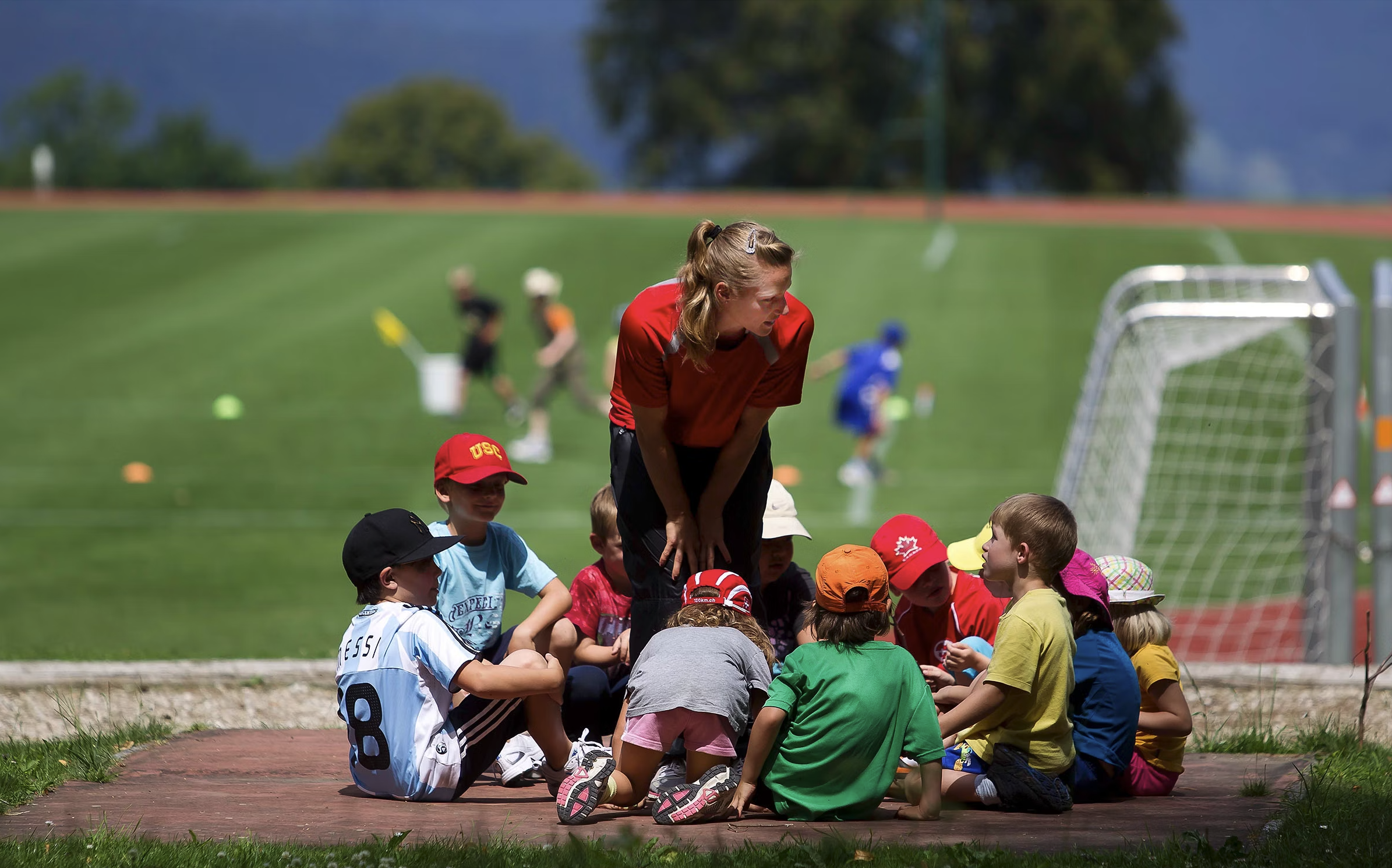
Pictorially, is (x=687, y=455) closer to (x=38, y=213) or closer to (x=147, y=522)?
(x=147, y=522)

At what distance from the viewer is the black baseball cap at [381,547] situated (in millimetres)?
4223

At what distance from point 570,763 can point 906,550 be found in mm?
1311

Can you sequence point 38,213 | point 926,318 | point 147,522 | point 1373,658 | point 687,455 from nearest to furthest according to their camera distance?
point 687,455
point 1373,658
point 147,522
point 926,318
point 38,213

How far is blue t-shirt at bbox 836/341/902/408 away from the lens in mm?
14953

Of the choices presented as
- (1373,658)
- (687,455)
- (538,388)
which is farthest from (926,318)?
(687,455)

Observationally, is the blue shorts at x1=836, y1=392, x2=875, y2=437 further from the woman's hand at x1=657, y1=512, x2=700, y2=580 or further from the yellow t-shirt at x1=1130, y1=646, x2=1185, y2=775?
the woman's hand at x1=657, y1=512, x2=700, y2=580

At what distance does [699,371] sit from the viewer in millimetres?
4219

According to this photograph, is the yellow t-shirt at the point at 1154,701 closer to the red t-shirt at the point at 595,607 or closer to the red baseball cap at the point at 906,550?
the red baseball cap at the point at 906,550

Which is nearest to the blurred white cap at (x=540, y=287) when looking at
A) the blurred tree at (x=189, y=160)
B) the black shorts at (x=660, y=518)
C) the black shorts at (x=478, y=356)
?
the black shorts at (x=478, y=356)

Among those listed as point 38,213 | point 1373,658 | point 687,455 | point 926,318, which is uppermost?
point 38,213

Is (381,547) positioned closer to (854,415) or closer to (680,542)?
(680,542)

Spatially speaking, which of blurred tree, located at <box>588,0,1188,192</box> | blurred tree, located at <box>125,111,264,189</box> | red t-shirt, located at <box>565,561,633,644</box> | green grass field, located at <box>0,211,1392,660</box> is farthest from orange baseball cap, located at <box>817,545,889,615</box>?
blurred tree, located at <box>125,111,264,189</box>

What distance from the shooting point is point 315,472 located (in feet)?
52.5

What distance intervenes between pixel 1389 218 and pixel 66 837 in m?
38.4
